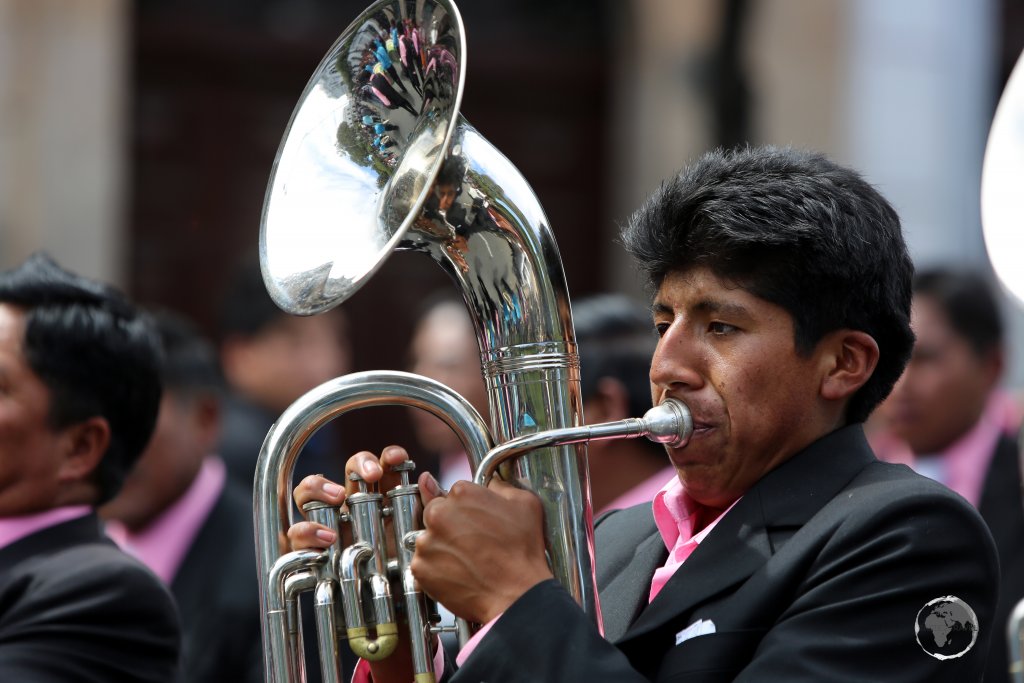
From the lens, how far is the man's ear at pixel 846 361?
8.66ft

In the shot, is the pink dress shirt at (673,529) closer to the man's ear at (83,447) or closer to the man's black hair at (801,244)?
the man's black hair at (801,244)

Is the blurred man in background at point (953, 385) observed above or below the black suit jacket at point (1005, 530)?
above

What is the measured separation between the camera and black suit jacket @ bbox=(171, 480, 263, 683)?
16.4ft

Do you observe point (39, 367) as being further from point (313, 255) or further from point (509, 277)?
point (509, 277)

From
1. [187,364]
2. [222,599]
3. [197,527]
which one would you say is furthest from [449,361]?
[222,599]

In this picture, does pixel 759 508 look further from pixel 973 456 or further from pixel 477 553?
pixel 973 456

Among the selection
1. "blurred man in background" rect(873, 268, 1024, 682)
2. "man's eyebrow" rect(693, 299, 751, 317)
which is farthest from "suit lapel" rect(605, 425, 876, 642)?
"blurred man in background" rect(873, 268, 1024, 682)

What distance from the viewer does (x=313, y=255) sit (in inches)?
110

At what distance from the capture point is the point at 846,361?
266 centimetres

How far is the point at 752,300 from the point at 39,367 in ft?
5.67

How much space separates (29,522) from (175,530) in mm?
1929

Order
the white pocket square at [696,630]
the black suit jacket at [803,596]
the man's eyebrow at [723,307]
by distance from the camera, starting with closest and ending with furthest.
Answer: the black suit jacket at [803,596], the white pocket square at [696,630], the man's eyebrow at [723,307]

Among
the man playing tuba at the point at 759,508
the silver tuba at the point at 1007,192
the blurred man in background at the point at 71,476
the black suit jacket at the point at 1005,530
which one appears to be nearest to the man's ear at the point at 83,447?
the blurred man in background at the point at 71,476

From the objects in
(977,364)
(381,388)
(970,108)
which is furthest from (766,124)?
(381,388)
